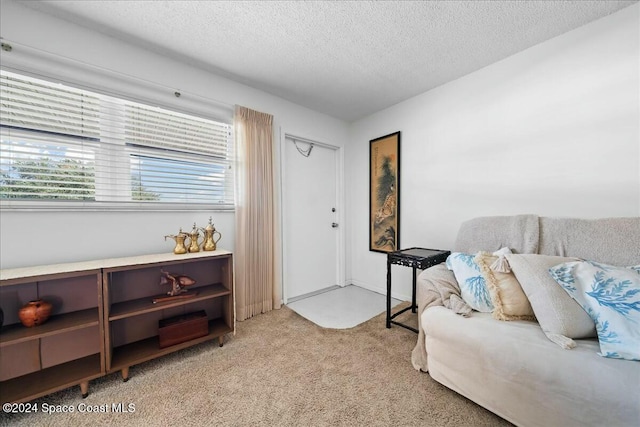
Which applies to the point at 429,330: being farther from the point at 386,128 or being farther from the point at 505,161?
the point at 386,128

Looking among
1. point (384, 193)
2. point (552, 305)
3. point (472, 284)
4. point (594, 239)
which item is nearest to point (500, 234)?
point (594, 239)

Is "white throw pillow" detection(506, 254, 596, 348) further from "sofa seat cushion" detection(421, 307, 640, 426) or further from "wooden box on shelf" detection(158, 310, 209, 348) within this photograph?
"wooden box on shelf" detection(158, 310, 209, 348)

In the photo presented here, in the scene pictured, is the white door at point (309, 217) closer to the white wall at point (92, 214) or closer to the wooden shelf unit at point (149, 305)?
the white wall at point (92, 214)

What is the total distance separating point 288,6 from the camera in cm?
153

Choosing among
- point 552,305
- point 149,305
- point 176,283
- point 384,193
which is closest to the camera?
point 552,305

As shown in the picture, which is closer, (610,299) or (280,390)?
(610,299)

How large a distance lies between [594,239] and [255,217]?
2.59 m

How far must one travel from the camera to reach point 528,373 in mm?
1109

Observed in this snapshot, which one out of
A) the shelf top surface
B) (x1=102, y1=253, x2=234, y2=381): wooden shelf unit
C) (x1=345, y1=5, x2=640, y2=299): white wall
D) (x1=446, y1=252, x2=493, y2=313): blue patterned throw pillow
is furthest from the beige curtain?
(x1=446, y1=252, x2=493, y2=313): blue patterned throw pillow

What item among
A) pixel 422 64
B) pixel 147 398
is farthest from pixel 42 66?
pixel 422 64

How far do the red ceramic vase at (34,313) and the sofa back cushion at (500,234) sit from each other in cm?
291

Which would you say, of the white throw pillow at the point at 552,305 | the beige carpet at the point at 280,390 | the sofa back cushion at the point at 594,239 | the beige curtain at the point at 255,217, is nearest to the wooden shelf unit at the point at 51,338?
the beige carpet at the point at 280,390

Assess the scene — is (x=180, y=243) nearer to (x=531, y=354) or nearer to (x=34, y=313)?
(x=34, y=313)

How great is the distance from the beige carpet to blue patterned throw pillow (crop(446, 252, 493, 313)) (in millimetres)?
547
